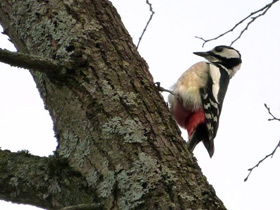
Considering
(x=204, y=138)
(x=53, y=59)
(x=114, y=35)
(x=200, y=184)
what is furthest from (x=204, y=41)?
(x=200, y=184)

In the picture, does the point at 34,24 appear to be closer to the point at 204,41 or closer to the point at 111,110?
the point at 111,110

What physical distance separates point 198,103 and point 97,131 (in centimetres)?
283

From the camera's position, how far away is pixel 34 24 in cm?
194

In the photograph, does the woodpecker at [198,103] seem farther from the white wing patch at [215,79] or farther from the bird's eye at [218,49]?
the bird's eye at [218,49]

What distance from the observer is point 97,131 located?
5.32 ft

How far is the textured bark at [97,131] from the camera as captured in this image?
150 cm

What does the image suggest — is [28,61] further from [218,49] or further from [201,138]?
[218,49]

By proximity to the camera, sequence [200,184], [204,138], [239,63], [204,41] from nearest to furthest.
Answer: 1. [200,184]
2. [204,41]
3. [204,138]
4. [239,63]

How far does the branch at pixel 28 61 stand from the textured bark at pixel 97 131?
3 cm

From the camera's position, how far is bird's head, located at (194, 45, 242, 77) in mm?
5125

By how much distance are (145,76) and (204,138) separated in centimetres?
261

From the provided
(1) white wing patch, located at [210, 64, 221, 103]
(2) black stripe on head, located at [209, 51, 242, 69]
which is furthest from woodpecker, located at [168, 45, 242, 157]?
(2) black stripe on head, located at [209, 51, 242, 69]

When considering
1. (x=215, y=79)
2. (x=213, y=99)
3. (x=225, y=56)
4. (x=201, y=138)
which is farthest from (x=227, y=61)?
(x=201, y=138)

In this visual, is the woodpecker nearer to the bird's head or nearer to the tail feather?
the tail feather
